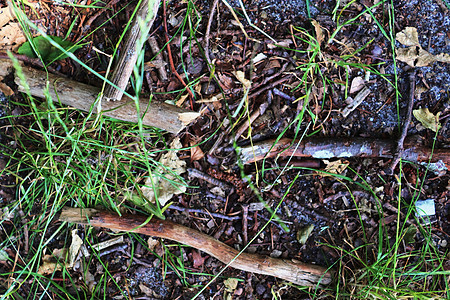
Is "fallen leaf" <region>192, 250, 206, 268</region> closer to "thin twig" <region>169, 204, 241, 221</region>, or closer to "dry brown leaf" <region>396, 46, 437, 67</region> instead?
"thin twig" <region>169, 204, 241, 221</region>

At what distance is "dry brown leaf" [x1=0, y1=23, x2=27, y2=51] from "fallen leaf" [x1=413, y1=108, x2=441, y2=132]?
261cm

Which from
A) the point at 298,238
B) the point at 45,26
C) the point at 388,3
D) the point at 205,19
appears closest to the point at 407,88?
the point at 388,3

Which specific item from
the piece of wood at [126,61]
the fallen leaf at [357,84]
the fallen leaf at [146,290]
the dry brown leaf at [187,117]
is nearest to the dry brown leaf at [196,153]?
the dry brown leaf at [187,117]

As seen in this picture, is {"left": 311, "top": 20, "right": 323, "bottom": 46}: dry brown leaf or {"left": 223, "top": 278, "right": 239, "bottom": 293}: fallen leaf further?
{"left": 223, "top": 278, "right": 239, "bottom": 293}: fallen leaf

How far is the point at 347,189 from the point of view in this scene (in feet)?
7.39

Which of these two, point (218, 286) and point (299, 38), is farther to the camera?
point (218, 286)

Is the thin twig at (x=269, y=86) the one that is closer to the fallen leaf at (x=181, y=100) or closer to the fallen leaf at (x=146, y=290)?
the fallen leaf at (x=181, y=100)

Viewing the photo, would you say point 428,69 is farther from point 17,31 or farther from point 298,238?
point 17,31

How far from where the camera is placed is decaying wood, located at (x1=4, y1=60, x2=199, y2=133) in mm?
2041

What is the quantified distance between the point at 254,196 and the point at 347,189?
629 millimetres

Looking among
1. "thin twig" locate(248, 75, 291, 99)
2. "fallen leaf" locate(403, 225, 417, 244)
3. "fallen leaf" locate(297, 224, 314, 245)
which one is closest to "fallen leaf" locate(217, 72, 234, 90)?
"thin twig" locate(248, 75, 291, 99)

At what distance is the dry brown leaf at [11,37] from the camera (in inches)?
83.0

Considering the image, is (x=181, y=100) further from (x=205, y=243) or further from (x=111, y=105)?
(x=205, y=243)

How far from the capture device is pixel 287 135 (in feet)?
7.27
